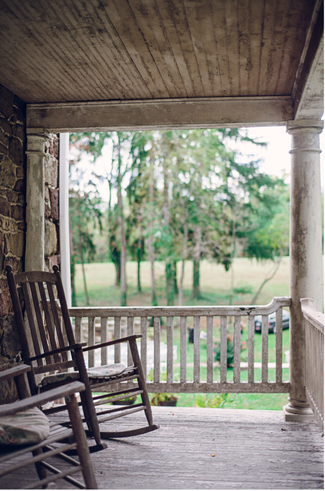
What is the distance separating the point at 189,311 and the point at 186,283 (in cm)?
1265

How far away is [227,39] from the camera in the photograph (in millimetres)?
2512

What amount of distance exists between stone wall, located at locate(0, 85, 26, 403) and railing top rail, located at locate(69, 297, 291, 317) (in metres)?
0.57

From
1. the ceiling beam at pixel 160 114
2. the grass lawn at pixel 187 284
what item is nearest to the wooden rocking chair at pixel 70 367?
the ceiling beam at pixel 160 114

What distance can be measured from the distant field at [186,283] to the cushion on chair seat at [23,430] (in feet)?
43.7

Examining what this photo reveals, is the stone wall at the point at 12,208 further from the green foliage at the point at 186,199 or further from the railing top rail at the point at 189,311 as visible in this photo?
the green foliage at the point at 186,199

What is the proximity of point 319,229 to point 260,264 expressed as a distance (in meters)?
12.5

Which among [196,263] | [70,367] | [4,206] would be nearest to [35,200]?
[4,206]

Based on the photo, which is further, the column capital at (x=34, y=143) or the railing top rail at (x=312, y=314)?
the column capital at (x=34, y=143)

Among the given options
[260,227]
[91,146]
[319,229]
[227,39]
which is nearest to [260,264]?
[260,227]

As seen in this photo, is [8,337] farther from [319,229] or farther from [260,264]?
[260,264]

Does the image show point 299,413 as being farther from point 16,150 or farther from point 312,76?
point 16,150

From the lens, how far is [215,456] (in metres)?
2.60

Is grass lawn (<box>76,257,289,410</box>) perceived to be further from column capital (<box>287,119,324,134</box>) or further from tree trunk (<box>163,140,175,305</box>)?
column capital (<box>287,119,324,134</box>)

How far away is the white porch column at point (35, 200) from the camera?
3.61 metres
